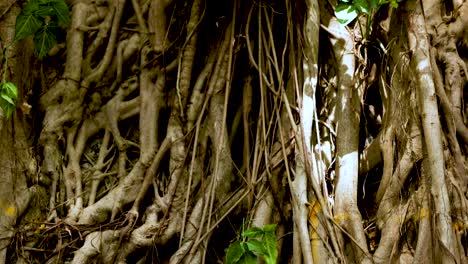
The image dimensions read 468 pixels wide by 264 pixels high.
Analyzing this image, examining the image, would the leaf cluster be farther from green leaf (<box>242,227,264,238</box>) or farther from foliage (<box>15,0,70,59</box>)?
foliage (<box>15,0,70,59</box>)

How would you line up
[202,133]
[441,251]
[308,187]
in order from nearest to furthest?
[441,251] < [308,187] < [202,133]

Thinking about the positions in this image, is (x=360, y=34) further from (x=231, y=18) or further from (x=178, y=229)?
(x=178, y=229)

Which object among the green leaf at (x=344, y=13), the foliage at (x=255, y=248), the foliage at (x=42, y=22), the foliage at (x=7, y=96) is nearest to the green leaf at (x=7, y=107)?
the foliage at (x=7, y=96)

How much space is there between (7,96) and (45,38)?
43cm

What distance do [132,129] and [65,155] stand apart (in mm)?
339

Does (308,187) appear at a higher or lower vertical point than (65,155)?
lower

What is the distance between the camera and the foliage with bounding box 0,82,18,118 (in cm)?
246

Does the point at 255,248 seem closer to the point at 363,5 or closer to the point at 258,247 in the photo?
the point at 258,247

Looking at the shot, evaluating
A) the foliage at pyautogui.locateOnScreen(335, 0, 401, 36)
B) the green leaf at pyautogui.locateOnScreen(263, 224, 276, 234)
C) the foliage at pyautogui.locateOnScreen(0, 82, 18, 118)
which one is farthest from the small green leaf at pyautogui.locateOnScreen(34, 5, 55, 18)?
the green leaf at pyautogui.locateOnScreen(263, 224, 276, 234)

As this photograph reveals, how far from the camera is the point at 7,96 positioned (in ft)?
8.07

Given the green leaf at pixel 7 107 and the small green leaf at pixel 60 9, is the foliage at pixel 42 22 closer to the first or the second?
the small green leaf at pixel 60 9

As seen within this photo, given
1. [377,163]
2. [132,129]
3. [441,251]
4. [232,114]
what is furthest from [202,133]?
[441,251]

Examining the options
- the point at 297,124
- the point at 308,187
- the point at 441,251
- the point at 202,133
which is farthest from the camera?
the point at 202,133

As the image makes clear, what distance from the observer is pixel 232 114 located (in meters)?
2.84
